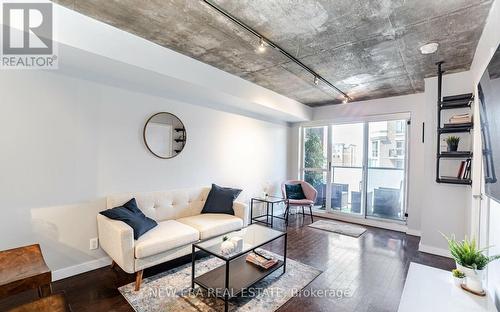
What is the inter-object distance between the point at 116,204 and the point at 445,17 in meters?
3.89

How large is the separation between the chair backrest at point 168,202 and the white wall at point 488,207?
10.5 feet

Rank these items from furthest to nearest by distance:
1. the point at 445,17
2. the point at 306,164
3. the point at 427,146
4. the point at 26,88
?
the point at 306,164, the point at 427,146, the point at 26,88, the point at 445,17

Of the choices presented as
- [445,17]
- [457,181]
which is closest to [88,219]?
[445,17]

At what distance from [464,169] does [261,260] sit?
2.94 m

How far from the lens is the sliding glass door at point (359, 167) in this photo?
4.60m

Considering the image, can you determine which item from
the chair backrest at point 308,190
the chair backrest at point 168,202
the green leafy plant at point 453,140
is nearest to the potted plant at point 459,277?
the green leafy plant at point 453,140

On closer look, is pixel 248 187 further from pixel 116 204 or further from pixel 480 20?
pixel 480 20

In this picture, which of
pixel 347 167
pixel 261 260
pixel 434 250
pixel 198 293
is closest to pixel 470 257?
pixel 261 260

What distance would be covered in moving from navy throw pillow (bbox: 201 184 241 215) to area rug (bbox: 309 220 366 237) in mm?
1921

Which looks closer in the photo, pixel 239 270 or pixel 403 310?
pixel 403 310

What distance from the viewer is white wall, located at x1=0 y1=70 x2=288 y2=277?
7.24 ft

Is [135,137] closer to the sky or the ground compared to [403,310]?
closer to the sky

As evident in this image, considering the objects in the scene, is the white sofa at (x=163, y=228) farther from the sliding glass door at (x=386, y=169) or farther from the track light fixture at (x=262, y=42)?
the sliding glass door at (x=386, y=169)

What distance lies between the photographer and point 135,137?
10.00ft
